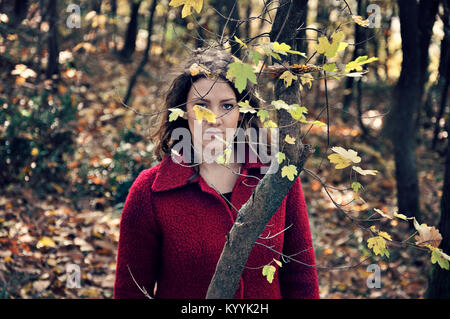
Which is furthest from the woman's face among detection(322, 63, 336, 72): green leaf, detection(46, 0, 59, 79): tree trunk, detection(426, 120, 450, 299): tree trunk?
detection(46, 0, 59, 79): tree trunk

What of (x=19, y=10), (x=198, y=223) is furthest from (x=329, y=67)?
(x=19, y=10)

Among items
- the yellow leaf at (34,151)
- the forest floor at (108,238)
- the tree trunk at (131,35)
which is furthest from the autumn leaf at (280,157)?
the tree trunk at (131,35)

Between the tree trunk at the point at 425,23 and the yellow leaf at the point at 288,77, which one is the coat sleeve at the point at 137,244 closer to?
the yellow leaf at the point at 288,77

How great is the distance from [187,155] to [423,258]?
10.5 feet

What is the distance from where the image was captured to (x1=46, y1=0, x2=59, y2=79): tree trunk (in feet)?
19.1

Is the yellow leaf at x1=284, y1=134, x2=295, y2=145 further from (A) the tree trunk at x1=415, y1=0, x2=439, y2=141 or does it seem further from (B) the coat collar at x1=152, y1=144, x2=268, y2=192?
(A) the tree trunk at x1=415, y1=0, x2=439, y2=141

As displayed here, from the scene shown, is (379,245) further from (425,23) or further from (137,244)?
(425,23)

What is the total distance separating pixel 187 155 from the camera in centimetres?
204

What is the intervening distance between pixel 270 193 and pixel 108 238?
3118mm

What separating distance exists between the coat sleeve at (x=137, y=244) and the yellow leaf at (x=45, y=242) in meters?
1.96

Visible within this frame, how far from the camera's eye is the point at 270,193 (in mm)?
1237

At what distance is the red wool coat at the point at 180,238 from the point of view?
6.16ft

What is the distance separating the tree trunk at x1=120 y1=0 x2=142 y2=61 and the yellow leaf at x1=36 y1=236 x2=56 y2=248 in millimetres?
5195
